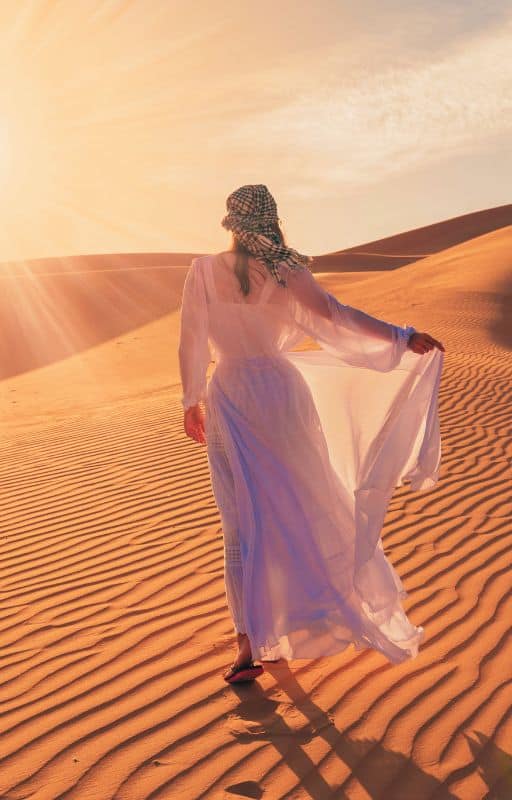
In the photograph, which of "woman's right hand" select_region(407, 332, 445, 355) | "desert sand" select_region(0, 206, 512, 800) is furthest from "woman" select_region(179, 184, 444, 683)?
"desert sand" select_region(0, 206, 512, 800)

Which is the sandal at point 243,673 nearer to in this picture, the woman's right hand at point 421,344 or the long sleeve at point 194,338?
the long sleeve at point 194,338

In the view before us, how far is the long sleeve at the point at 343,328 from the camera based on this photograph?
3625 mm

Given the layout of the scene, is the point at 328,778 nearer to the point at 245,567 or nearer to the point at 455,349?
the point at 245,567

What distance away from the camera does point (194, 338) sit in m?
3.76

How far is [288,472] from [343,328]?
690mm

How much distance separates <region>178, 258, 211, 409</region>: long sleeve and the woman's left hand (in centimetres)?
4

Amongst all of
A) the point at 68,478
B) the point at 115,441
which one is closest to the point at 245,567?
the point at 68,478

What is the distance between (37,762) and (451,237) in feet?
225

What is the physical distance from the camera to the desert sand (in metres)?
3.16

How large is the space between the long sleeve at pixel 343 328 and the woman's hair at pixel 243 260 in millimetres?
162

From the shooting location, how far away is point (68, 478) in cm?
789

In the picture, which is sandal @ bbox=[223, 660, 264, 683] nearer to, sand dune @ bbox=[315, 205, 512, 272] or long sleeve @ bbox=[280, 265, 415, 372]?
long sleeve @ bbox=[280, 265, 415, 372]

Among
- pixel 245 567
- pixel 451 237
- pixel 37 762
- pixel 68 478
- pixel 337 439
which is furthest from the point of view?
pixel 451 237

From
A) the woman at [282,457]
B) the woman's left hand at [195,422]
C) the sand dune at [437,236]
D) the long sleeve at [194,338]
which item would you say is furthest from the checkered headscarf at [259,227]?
the sand dune at [437,236]
